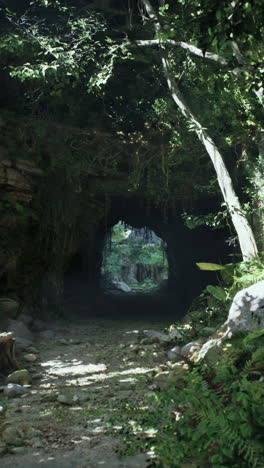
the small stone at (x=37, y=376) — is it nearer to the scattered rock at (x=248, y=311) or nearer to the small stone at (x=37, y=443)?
the small stone at (x=37, y=443)

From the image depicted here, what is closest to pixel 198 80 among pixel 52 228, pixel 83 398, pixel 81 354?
pixel 52 228

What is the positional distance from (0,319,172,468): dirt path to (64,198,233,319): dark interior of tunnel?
16.9ft

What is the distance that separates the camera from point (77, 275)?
15188 mm

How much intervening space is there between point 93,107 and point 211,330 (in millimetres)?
6682

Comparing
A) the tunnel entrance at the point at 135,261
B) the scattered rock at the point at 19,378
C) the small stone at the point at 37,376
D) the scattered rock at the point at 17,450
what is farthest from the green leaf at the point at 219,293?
the tunnel entrance at the point at 135,261

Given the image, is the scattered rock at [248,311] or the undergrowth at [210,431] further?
the scattered rock at [248,311]

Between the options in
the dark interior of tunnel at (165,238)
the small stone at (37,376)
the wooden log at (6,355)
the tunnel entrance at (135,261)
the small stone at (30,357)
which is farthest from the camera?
the tunnel entrance at (135,261)

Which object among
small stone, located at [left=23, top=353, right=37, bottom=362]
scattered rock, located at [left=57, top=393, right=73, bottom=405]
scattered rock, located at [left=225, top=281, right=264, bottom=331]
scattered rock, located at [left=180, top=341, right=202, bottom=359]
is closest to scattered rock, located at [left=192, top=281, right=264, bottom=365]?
scattered rock, located at [left=225, top=281, right=264, bottom=331]

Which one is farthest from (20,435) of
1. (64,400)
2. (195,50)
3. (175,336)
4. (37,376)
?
(195,50)

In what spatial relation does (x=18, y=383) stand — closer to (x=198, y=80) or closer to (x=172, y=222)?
(x=198, y=80)

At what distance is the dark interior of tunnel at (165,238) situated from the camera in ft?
44.3

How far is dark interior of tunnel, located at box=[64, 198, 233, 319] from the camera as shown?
1349cm

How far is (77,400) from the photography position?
4.41 meters

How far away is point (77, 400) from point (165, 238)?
13909 millimetres
